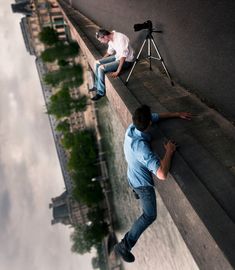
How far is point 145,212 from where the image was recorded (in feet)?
17.6

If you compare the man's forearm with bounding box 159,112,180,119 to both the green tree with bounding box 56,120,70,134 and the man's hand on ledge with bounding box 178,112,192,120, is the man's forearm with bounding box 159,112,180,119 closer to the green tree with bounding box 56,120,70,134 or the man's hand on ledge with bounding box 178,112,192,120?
the man's hand on ledge with bounding box 178,112,192,120

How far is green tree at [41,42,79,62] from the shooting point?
3158 centimetres

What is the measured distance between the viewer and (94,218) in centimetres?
2939

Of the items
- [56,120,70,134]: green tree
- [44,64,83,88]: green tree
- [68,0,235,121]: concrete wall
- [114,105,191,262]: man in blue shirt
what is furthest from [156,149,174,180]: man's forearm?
[56,120,70,134]: green tree

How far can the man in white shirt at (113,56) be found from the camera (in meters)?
6.99

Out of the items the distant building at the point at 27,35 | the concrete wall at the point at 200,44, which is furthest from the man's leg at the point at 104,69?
the distant building at the point at 27,35


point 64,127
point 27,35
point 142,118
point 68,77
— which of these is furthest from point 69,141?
point 142,118

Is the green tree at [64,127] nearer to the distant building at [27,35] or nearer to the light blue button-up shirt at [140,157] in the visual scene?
the distant building at [27,35]

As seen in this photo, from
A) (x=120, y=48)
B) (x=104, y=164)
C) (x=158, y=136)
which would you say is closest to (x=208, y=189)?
(x=158, y=136)

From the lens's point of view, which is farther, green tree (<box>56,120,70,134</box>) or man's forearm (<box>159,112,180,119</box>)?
green tree (<box>56,120,70,134</box>)

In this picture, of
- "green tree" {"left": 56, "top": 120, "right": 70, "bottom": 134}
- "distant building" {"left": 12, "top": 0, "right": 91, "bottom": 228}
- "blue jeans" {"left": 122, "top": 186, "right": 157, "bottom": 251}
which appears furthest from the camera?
"distant building" {"left": 12, "top": 0, "right": 91, "bottom": 228}

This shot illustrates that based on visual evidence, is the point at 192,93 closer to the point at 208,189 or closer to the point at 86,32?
the point at 208,189

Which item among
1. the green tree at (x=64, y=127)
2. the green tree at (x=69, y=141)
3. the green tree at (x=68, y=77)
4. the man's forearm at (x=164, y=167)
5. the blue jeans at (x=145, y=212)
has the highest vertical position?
the man's forearm at (x=164, y=167)

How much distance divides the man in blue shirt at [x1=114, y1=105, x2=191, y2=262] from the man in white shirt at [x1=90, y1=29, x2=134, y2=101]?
2721 millimetres
